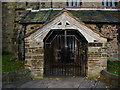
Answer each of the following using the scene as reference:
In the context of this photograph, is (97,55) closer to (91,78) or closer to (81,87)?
(91,78)

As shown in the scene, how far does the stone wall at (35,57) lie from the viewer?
325 inches

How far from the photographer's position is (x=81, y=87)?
676cm

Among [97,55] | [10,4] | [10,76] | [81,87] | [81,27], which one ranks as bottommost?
[81,87]

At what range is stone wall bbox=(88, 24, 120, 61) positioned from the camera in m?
12.1

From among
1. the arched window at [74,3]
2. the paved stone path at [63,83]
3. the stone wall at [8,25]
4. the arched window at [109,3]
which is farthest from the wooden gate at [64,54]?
the stone wall at [8,25]

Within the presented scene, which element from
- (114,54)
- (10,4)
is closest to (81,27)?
(114,54)

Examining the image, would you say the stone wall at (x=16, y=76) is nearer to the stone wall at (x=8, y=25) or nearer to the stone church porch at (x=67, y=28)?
the stone church porch at (x=67, y=28)

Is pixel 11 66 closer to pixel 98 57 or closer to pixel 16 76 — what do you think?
pixel 16 76

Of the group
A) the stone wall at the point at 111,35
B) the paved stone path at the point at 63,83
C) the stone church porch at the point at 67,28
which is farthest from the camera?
the stone wall at the point at 111,35

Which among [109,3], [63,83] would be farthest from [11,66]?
[109,3]

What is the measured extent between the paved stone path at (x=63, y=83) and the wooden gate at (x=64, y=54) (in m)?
0.86

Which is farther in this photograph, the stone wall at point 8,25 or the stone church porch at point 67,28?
the stone wall at point 8,25

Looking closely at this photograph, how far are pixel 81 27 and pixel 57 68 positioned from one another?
130 inches

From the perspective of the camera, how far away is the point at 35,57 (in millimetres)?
8266
